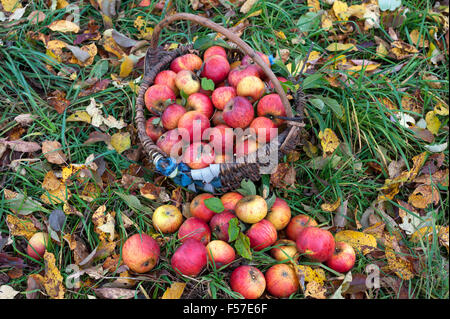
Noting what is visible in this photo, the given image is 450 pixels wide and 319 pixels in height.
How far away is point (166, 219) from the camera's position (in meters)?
2.24

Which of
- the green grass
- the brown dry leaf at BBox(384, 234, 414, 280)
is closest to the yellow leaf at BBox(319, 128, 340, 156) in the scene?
the green grass

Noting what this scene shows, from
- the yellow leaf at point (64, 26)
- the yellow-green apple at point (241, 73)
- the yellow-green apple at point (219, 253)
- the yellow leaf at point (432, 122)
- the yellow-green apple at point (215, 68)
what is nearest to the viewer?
the yellow-green apple at point (219, 253)

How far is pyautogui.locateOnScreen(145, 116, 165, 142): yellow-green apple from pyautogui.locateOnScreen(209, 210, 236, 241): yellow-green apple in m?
0.72

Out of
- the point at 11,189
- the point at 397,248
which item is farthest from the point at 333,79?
the point at 11,189

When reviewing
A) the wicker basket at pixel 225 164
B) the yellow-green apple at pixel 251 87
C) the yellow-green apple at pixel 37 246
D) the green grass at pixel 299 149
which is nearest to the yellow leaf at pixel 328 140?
the green grass at pixel 299 149

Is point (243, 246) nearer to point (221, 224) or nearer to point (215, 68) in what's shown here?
point (221, 224)

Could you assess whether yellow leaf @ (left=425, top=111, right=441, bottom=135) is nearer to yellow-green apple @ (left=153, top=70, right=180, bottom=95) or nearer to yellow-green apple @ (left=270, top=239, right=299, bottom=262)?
yellow-green apple @ (left=270, top=239, right=299, bottom=262)

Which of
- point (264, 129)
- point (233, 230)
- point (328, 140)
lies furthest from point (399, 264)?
point (264, 129)

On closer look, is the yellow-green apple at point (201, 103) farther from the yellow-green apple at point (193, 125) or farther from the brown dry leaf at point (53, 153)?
the brown dry leaf at point (53, 153)

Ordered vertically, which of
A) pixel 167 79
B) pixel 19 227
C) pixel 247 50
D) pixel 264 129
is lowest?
pixel 19 227

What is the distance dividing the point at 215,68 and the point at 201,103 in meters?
0.29

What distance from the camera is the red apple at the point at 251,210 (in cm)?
209

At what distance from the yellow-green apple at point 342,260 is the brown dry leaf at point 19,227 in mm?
1775

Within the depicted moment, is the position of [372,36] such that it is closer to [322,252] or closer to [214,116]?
[214,116]
